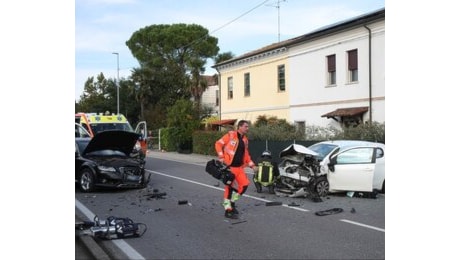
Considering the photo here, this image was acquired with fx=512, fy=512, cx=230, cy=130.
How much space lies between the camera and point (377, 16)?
21875mm

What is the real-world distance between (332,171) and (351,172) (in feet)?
1.44

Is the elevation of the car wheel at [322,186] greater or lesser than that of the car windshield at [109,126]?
lesser

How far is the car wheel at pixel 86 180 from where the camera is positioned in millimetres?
12586

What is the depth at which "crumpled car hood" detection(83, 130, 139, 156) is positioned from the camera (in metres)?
13.3

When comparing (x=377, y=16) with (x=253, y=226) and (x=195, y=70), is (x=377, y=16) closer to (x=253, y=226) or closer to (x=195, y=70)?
(x=253, y=226)

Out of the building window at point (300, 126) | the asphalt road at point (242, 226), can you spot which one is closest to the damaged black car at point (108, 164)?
the asphalt road at point (242, 226)

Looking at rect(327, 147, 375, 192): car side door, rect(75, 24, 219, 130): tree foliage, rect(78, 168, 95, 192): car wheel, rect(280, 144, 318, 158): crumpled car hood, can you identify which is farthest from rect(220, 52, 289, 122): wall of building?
rect(78, 168, 95, 192): car wheel

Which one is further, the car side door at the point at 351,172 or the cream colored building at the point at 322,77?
the cream colored building at the point at 322,77

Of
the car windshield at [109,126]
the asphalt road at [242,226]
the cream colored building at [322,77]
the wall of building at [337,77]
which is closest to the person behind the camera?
the asphalt road at [242,226]

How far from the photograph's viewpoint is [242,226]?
8.25 meters

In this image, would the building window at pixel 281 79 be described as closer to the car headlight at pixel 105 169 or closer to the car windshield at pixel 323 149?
the car windshield at pixel 323 149

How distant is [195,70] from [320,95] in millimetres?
25948

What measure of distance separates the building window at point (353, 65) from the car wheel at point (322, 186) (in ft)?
41.7

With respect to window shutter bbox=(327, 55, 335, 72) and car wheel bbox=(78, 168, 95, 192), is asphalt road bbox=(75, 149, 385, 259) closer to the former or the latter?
car wheel bbox=(78, 168, 95, 192)
